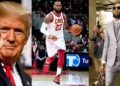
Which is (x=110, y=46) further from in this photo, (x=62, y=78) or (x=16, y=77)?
(x=16, y=77)

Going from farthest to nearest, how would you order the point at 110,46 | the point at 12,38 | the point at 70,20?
the point at 70,20 < the point at 110,46 < the point at 12,38

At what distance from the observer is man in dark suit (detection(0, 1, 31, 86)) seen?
2109 mm

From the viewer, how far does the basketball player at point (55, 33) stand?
2930mm

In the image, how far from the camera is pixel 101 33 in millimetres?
2865

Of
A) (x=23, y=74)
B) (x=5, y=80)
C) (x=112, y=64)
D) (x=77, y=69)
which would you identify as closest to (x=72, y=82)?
(x=77, y=69)

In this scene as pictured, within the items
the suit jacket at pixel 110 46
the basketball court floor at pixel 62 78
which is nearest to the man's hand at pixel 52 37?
the basketball court floor at pixel 62 78

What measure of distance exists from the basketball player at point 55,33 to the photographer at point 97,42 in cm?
32

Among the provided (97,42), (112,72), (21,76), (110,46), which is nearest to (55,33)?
(97,42)

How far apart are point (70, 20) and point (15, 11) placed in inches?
36.1

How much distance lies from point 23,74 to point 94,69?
93cm

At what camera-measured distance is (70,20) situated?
9.61 ft

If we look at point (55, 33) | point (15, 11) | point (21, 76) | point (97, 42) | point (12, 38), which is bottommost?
point (21, 76)

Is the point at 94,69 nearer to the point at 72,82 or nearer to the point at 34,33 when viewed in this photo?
the point at 72,82

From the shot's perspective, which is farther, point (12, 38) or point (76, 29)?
point (76, 29)
